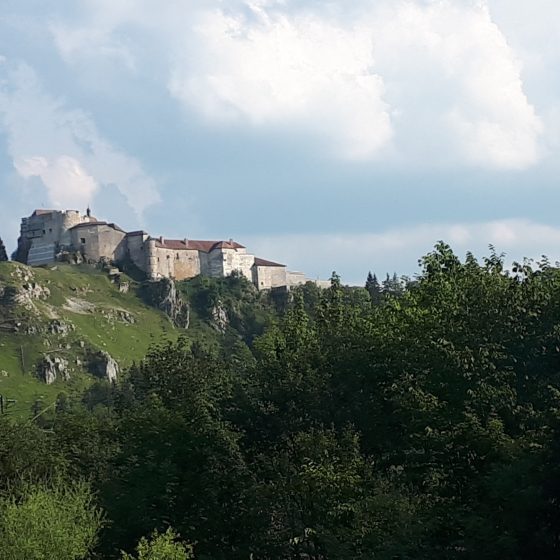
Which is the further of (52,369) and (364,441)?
(52,369)

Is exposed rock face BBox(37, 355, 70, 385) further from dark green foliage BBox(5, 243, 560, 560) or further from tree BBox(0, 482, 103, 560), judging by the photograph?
tree BBox(0, 482, 103, 560)

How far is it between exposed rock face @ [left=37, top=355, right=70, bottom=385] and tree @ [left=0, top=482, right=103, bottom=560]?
5658 inches

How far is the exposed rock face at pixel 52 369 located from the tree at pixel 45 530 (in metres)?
144

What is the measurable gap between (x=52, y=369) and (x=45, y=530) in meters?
151

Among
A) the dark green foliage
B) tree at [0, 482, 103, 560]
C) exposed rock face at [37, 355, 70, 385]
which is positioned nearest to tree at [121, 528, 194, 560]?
the dark green foliage

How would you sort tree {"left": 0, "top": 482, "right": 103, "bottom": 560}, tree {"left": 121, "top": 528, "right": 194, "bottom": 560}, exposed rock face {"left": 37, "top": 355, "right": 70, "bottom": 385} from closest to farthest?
tree {"left": 121, "top": 528, "right": 194, "bottom": 560} → tree {"left": 0, "top": 482, "right": 103, "bottom": 560} → exposed rock face {"left": 37, "top": 355, "right": 70, "bottom": 385}

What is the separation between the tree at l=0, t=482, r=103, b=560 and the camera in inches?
1764

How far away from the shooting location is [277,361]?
200 feet

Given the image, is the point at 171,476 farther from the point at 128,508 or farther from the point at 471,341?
the point at 471,341

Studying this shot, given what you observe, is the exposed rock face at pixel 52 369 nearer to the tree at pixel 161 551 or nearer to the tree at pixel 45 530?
the tree at pixel 45 530

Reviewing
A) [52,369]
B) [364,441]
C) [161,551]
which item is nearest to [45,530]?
[161,551]

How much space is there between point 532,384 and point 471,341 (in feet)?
13.7

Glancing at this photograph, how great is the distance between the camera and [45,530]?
1797 inches

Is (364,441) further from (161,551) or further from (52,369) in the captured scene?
(52,369)
